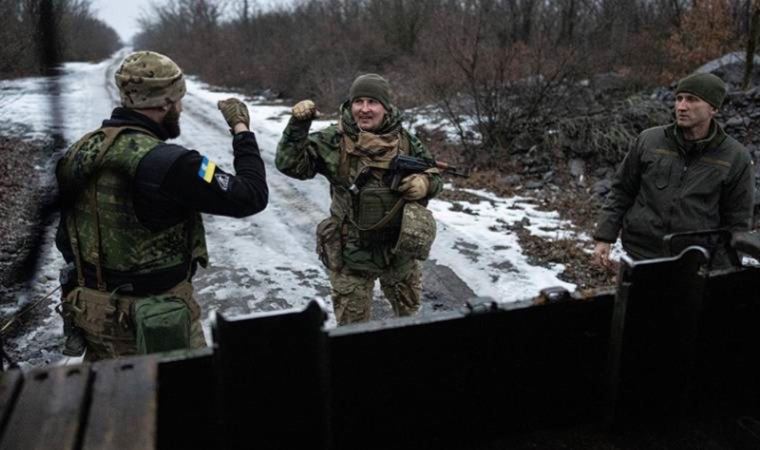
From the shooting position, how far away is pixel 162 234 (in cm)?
239

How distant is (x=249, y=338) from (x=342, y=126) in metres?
2.20

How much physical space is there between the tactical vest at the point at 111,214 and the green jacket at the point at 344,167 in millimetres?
957

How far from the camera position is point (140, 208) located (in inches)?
90.4

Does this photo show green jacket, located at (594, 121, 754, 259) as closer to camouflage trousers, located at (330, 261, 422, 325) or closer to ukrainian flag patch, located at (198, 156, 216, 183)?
camouflage trousers, located at (330, 261, 422, 325)

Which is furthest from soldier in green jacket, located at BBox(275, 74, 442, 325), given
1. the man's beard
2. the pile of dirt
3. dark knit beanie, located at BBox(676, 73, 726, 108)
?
the pile of dirt

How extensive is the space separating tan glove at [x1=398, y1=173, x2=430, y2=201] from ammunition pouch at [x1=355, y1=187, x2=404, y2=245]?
5cm

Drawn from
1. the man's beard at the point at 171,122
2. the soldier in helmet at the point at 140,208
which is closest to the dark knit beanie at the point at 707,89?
the soldier in helmet at the point at 140,208

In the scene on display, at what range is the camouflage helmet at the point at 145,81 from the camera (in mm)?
2348

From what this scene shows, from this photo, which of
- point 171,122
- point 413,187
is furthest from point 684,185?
point 171,122

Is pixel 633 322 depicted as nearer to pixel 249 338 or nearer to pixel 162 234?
pixel 249 338

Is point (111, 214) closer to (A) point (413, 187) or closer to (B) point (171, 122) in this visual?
(B) point (171, 122)

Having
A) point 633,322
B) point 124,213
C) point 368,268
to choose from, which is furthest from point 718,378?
point 124,213

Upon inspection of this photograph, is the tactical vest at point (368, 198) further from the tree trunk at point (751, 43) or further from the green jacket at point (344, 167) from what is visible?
the tree trunk at point (751, 43)

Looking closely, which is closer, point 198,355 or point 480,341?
point 198,355
